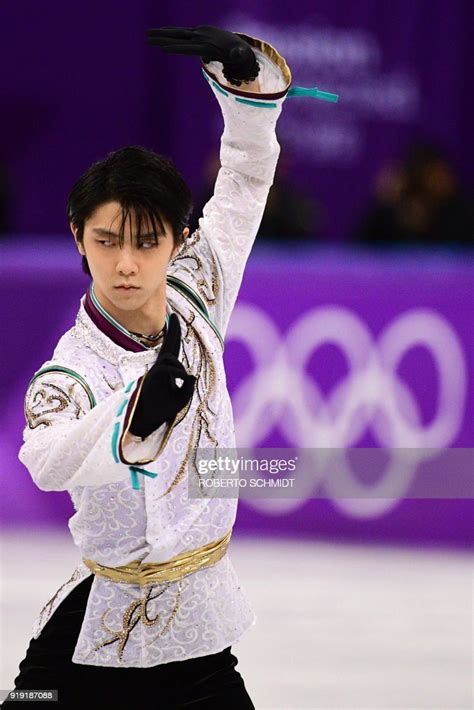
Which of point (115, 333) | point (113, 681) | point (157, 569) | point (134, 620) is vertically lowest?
point (113, 681)

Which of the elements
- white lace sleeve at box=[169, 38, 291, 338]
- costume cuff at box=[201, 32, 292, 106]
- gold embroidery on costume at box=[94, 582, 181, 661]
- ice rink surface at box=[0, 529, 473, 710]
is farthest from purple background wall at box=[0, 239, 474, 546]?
gold embroidery on costume at box=[94, 582, 181, 661]

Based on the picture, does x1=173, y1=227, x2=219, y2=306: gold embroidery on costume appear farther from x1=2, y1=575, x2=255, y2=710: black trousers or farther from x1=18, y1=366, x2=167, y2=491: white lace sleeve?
x1=2, y1=575, x2=255, y2=710: black trousers

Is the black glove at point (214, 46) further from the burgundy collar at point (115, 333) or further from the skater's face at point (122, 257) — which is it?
the burgundy collar at point (115, 333)

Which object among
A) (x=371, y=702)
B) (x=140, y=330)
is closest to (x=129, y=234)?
(x=140, y=330)

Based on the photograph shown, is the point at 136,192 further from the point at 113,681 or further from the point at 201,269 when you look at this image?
the point at 113,681

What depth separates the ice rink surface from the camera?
4.82 metres

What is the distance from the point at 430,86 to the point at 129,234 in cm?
828

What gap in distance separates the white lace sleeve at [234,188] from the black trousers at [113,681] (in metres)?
0.76

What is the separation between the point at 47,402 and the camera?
2.70 m

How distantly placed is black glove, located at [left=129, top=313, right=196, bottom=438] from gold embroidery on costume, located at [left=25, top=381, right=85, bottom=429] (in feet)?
1.04

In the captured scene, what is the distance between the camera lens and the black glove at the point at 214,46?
3088 mm

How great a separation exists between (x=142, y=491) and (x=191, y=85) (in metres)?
8.00

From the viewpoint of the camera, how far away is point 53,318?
684cm

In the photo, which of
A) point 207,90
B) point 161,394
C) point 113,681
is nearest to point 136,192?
point 161,394
